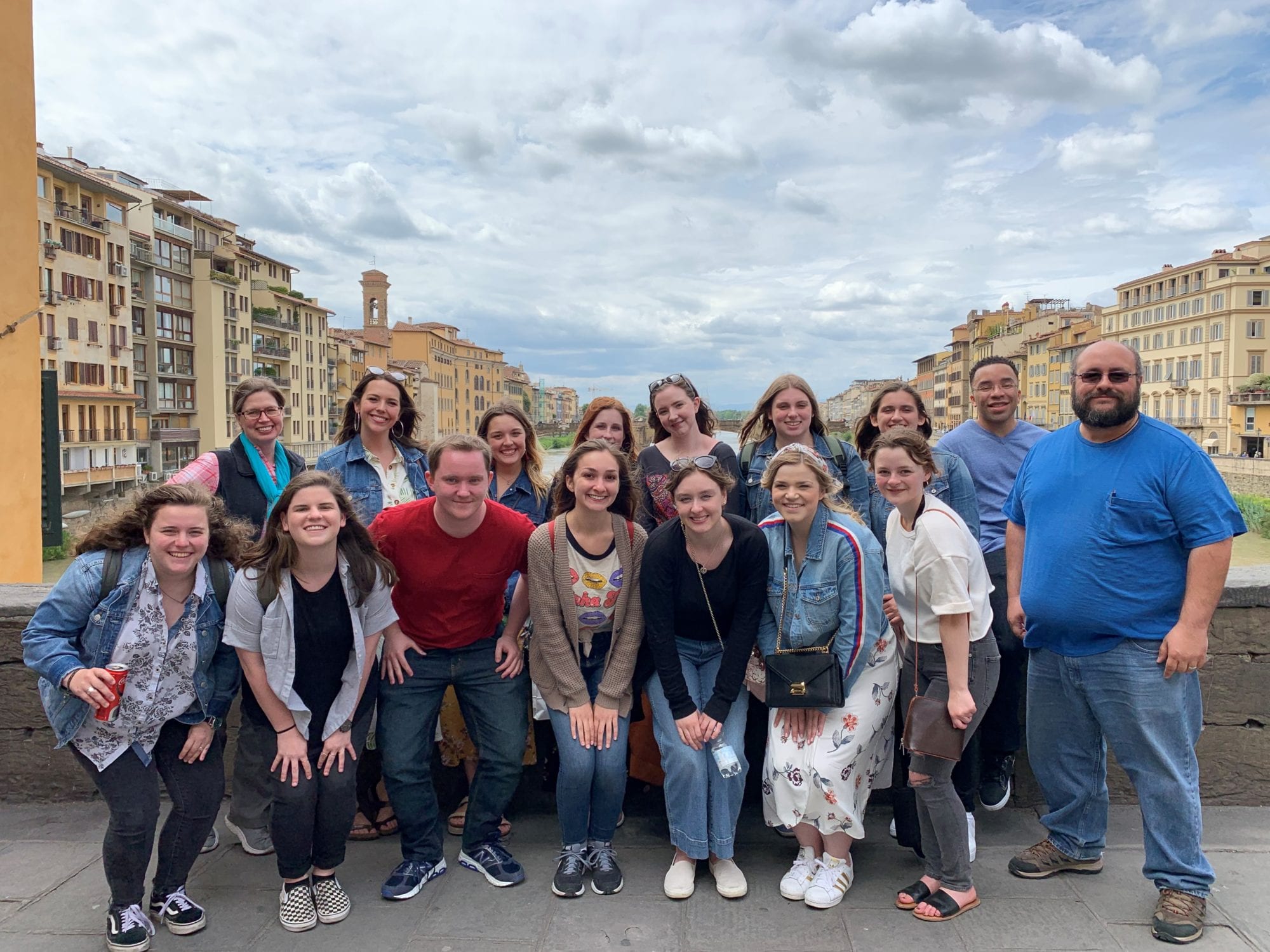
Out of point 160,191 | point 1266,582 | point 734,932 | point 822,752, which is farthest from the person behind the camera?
point 160,191

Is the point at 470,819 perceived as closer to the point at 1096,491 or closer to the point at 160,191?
the point at 1096,491

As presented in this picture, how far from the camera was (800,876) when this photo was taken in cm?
333

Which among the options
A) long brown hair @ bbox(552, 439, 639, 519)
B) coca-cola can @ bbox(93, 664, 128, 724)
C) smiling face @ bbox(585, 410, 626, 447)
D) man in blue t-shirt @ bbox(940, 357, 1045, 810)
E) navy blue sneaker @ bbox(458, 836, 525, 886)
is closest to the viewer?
coca-cola can @ bbox(93, 664, 128, 724)

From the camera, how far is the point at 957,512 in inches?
148

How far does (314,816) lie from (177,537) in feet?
3.83

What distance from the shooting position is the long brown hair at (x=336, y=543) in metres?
3.23

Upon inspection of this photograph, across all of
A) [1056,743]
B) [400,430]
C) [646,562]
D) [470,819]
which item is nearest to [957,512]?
[1056,743]

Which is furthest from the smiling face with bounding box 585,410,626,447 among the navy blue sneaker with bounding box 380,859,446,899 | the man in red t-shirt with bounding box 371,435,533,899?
the navy blue sneaker with bounding box 380,859,446,899

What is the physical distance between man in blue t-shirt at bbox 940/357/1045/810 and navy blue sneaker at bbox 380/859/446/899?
8.06 ft

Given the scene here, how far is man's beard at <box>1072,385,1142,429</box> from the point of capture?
→ 314cm

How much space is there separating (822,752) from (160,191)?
68901 millimetres

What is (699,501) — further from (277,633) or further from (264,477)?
(264,477)

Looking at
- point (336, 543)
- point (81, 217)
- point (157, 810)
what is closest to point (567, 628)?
point (336, 543)

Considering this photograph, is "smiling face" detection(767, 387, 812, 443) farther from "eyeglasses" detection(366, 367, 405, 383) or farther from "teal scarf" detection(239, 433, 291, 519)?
"teal scarf" detection(239, 433, 291, 519)
